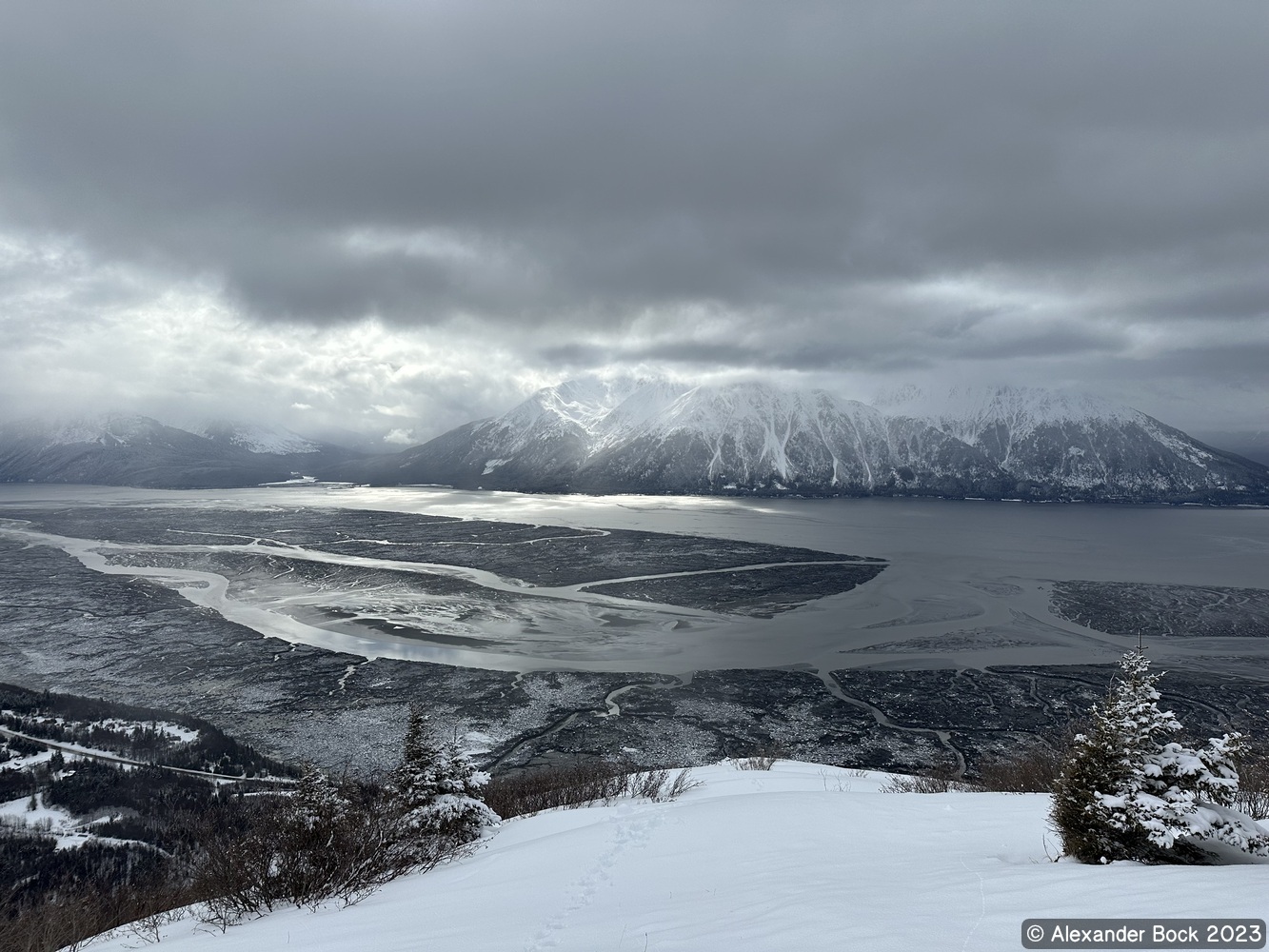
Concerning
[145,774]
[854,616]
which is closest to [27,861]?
[145,774]

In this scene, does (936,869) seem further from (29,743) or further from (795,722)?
(29,743)

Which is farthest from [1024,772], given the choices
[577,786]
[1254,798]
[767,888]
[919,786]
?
[767,888]

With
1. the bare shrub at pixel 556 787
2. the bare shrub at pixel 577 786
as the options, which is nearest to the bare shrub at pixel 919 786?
the bare shrub at pixel 577 786

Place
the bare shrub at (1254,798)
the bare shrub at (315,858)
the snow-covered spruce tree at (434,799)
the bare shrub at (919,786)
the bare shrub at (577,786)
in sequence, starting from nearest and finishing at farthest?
the bare shrub at (315,858) < the bare shrub at (1254,798) < the snow-covered spruce tree at (434,799) < the bare shrub at (919,786) < the bare shrub at (577,786)

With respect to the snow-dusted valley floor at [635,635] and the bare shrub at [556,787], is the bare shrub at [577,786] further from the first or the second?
the snow-dusted valley floor at [635,635]

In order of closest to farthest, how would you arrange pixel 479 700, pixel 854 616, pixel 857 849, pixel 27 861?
pixel 857 849, pixel 27 861, pixel 479 700, pixel 854 616

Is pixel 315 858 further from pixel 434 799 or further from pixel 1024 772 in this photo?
pixel 1024 772
